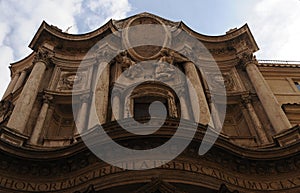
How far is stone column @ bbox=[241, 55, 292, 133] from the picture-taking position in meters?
12.9

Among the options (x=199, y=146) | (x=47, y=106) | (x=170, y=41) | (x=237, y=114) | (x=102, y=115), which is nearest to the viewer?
(x=199, y=146)

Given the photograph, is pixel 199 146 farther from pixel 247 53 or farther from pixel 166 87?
pixel 247 53

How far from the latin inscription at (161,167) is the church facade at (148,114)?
0.11 feet

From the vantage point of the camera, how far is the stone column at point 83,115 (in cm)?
1274

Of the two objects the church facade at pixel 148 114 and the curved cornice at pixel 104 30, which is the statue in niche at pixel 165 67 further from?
the curved cornice at pixel 104 30

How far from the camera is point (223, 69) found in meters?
17.5

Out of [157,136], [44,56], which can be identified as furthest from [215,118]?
[44,56]

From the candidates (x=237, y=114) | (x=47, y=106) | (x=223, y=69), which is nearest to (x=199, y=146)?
(x=237, y=114)

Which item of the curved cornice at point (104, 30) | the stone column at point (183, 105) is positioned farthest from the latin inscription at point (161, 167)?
the curved cornice at point (104, 30)

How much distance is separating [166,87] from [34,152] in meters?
6.52

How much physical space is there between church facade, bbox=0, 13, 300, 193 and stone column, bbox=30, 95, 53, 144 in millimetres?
84

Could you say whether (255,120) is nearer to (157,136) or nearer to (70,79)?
(157,136)

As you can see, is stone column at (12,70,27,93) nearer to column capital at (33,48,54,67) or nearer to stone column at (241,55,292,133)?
column capital at (33,48,54,67)

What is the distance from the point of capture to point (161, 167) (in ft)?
31.3
